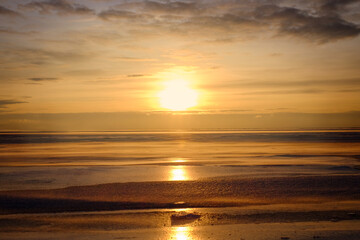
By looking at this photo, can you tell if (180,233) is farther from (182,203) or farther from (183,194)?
(183,194)

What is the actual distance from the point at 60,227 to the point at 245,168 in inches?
464

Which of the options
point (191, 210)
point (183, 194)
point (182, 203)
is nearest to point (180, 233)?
point (191, 210)

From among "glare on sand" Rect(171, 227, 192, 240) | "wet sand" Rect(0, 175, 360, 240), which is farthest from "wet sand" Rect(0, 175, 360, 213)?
"glare on sand" Rect(171, 227, 192, 240)

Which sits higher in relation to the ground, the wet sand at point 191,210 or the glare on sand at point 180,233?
the wet sand at point 191,210

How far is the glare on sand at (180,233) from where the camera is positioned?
8.07 metres

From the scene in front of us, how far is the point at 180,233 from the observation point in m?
8.38

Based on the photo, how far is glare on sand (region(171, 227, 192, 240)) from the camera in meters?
8.07

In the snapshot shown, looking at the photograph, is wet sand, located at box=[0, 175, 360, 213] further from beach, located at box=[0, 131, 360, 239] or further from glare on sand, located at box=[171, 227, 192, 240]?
glare on sand, located at box=[171, 227, 192, 240]

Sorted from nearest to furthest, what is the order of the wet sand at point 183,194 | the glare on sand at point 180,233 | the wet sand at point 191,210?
the glare on sand at point 180,233
the wet sand at point 191,210
the wet sand at point 183,194

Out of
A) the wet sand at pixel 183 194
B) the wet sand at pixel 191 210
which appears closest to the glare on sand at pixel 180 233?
the wet sand at pixel 191 210

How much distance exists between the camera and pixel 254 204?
36.8 ft

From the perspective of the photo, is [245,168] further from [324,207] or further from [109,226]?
[109,226]

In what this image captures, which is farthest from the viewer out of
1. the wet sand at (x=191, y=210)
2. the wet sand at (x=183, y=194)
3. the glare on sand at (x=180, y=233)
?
the wet sand at (x=183, y=194)

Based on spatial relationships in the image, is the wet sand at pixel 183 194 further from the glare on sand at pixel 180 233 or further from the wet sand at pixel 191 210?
the glare on sand at pixel 180 233
